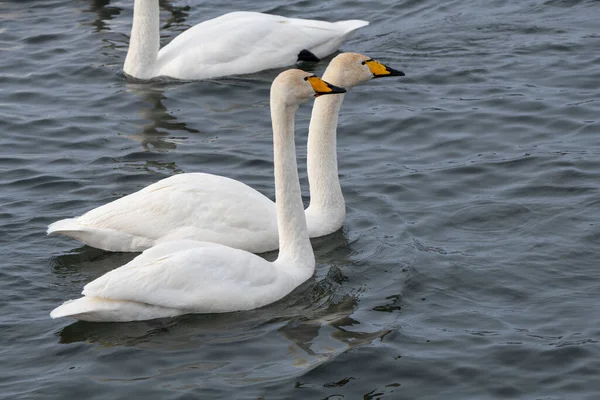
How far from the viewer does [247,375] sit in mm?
8125

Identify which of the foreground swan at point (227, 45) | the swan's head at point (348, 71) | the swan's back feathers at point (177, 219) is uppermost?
the swan's head at point (348, 71)

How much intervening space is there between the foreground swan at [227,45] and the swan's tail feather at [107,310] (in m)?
6.44

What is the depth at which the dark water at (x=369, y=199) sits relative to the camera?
8250mm

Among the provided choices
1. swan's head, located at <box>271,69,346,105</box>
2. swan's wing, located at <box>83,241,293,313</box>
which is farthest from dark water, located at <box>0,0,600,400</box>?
swan's head, located at <box>271,69,346,105</box>

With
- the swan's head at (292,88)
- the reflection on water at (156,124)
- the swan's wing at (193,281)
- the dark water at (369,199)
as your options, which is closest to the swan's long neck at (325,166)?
the dark water at (369,199)

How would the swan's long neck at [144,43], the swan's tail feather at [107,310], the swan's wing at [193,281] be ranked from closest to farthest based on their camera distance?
1. the swan's tail feather at [107,310]
2. the swan's wing at [193,281]
3. the swan's long neck at [144,43]

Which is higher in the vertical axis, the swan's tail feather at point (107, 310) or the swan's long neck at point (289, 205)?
the swan's long neck at point (289, 205)

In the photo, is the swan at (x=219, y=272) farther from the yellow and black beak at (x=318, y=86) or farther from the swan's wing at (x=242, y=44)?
the swan's wing at (x=242, y=44)

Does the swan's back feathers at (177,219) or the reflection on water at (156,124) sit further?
the reflection on water at (156,124)

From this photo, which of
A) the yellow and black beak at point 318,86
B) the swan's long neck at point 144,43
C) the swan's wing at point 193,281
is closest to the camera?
the swan's wing at point 193,281

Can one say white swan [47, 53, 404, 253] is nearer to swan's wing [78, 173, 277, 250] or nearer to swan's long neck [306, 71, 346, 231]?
swan's wing [78, 173, 277, 250]

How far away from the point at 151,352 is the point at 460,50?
795cm

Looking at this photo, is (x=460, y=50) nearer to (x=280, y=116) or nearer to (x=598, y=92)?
(x=598, y=92)

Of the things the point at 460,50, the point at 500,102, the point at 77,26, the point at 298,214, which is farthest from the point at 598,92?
the point at 77,26
